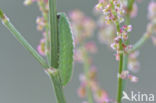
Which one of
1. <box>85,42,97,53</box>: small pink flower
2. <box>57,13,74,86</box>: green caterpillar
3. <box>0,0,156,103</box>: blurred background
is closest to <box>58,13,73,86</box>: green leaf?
<box>57,13,74,86</box>: green caterpillar

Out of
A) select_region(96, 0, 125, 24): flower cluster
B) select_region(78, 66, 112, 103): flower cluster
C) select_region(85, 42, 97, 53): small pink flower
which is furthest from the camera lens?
select_region(85, 42, 97, 53): small pink flower

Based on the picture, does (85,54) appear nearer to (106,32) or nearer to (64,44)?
(106,32)

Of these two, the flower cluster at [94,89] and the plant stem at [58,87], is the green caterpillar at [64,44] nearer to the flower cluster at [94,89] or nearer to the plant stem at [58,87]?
the plant stem at [58,87]

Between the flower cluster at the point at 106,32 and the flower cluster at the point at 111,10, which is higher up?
the flower cluster at the point at 111,10

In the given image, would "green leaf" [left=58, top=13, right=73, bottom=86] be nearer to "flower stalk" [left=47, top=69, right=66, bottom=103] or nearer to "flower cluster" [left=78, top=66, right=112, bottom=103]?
"flower stalk" [left=47, top=69, right=66, bottom=103]

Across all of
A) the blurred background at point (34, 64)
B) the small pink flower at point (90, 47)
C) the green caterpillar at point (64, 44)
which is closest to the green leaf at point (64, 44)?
the green caterpillar at point (64, 44)

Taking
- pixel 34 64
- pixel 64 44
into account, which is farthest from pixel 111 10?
pixel 34 64

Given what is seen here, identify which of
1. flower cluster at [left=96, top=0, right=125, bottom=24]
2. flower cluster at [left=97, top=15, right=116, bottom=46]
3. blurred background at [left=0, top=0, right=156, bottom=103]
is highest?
flower cluster at [left=96, top=0, right=125, bottom=24]
